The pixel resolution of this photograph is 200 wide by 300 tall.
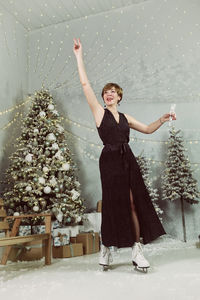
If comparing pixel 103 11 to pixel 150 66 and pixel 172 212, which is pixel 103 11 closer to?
pixel 150 66

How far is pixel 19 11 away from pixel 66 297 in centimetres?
527

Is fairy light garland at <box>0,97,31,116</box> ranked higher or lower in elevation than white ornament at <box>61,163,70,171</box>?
higher

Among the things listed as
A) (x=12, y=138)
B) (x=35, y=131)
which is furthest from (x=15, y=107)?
(x=35, y=131)

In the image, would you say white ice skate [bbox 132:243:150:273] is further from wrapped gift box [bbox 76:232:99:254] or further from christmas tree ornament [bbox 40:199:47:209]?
christmas tree ornament [bbox 40:199:47:209]

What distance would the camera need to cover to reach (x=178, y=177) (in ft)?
15.1

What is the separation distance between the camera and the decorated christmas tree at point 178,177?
4516 mm

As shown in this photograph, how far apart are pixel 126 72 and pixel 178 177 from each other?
7.20 ft

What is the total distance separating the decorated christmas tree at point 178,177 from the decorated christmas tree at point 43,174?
4.65ft

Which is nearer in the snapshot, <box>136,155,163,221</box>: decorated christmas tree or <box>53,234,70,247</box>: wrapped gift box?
<box>53,234,70,247</box>: wrapped gift box

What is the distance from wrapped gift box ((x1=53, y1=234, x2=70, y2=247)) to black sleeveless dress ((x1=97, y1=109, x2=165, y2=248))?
4.48 feet

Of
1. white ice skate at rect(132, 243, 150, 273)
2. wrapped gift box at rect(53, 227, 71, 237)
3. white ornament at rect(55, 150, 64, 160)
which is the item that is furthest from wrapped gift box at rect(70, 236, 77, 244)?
white ice skate at rect(132, 243, 150, 273)

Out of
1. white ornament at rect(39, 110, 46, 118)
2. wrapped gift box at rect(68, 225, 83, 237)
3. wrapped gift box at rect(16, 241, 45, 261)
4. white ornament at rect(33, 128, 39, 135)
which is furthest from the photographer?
white ornament at rect(39, 110, 46, 118)

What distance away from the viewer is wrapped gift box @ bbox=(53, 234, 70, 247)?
3.66 meters

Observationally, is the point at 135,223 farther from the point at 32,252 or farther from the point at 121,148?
the point at 32,252
